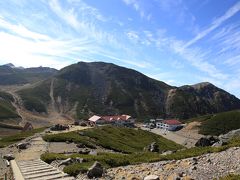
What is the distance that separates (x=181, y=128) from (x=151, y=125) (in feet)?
69.9

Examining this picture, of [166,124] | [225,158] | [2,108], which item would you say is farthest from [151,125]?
[225,158]

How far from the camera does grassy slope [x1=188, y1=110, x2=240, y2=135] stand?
166125 millimetres

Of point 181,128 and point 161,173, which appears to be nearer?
point 161,173

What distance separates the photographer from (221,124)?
584 feet

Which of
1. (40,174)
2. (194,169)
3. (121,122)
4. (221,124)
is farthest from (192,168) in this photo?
(121,122)

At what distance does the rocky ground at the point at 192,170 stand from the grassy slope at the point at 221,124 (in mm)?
140942

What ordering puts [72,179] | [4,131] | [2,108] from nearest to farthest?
[72,179] → [4,131] → [2,108]

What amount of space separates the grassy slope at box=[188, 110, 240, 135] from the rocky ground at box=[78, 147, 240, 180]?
140942 mm

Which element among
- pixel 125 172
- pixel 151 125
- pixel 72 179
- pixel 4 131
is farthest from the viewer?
pixel 151 125

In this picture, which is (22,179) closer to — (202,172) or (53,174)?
(53,174)

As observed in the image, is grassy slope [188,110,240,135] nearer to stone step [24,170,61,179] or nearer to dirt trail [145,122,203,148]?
dirt trail [145,122,203,148]

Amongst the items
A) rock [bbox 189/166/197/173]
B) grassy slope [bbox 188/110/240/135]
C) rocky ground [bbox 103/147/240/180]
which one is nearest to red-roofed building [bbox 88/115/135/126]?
grassy slope [bbox 188/110/240/135]

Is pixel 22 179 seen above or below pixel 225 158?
below

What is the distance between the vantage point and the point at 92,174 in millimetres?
24047
